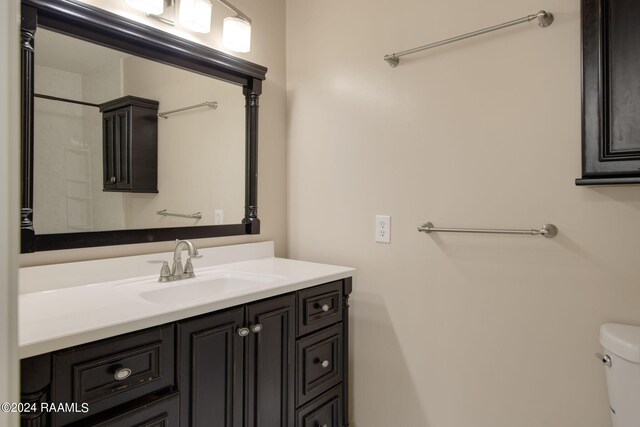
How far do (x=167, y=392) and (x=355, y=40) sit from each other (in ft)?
5.46

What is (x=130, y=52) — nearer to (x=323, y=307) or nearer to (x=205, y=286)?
(x=205, y=286)

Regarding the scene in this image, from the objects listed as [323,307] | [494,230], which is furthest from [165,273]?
[494,230]

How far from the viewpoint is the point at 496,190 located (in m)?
1.46

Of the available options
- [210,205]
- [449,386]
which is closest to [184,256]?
[210,205]

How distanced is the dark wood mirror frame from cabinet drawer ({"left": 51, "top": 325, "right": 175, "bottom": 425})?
52 cm

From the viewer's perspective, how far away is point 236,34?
1758 mm

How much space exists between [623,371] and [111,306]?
1484 mm

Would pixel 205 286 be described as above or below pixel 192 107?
below

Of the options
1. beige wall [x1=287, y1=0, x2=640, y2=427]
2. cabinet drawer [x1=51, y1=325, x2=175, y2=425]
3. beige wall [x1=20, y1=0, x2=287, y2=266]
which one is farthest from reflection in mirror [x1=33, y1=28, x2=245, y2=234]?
cabinet drawer [x1=51, y1=325, x2=175, y2=425]

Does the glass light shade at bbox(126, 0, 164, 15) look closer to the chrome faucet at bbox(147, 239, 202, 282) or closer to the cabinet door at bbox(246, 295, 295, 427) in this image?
the chrome faucet at bbox(147, 239, 202, 282)

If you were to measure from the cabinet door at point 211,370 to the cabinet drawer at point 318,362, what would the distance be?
0.30m

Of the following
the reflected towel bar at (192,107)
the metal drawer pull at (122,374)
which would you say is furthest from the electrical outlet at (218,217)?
the metal drawer pull at (122,374)

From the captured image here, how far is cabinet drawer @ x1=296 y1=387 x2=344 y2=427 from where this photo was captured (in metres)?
1.50

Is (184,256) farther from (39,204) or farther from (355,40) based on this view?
(355,40)
